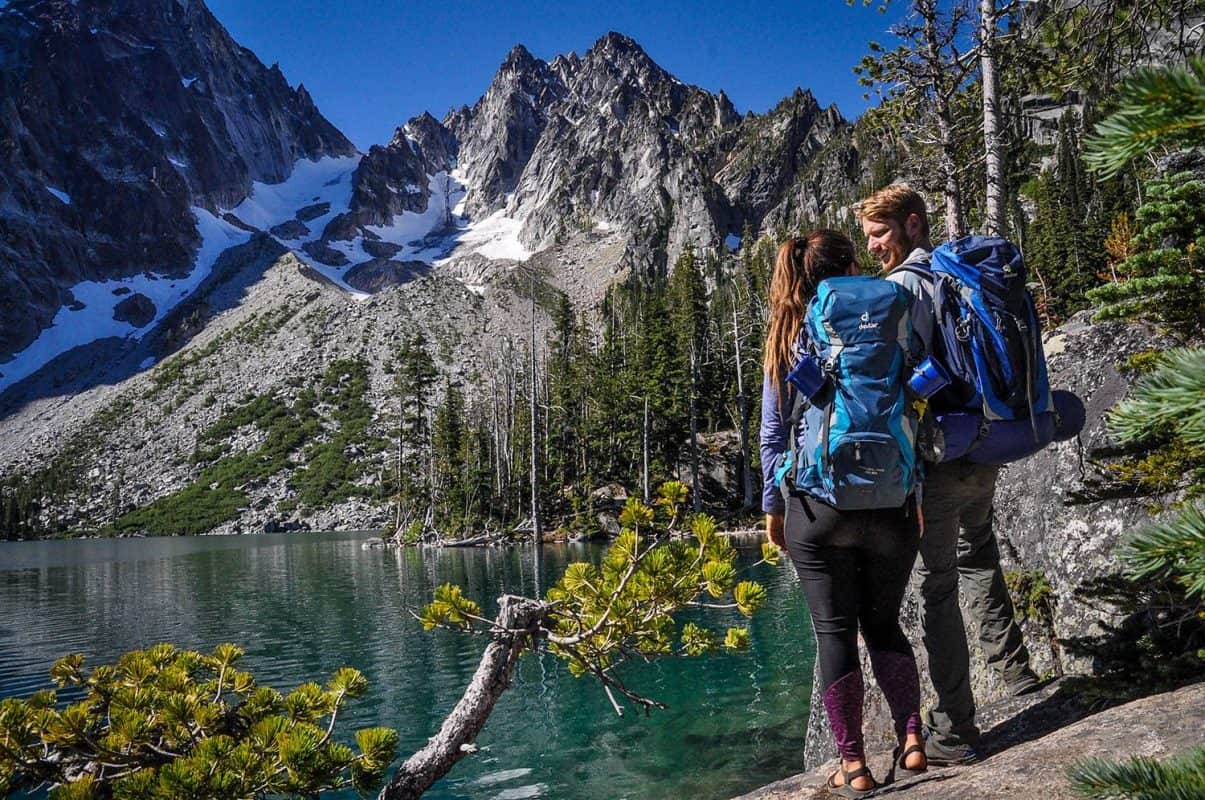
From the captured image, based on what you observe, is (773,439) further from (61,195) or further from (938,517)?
(61,195)

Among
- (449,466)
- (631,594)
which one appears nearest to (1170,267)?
(631,594)

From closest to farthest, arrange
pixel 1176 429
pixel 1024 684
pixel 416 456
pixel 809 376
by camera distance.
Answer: pixel 1176 429
pixel 809 376
pixel 1024 684
pixel 416 456

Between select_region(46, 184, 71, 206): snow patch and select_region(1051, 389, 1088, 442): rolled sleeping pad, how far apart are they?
184100 mm

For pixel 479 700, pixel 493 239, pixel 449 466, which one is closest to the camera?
pixel 479 700

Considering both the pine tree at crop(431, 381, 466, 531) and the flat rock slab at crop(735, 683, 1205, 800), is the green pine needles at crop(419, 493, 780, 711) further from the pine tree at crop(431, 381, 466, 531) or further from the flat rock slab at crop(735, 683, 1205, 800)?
the pine tree at crop(431, 381, 466, 531)

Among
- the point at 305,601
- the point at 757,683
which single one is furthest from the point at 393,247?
the point at 757,683

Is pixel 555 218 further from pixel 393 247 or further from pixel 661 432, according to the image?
pixel 661 432

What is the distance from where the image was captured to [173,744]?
3.41m

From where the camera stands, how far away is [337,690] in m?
3.88

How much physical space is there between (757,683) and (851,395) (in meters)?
8.88

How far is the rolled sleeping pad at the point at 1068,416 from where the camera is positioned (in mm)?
3350

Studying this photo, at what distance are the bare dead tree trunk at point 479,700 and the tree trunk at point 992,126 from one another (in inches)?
294

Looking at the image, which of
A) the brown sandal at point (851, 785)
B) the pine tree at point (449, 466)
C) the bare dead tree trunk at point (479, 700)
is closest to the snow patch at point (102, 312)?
the pine tree at point (449, 466)

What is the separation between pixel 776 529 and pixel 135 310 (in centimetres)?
15745
